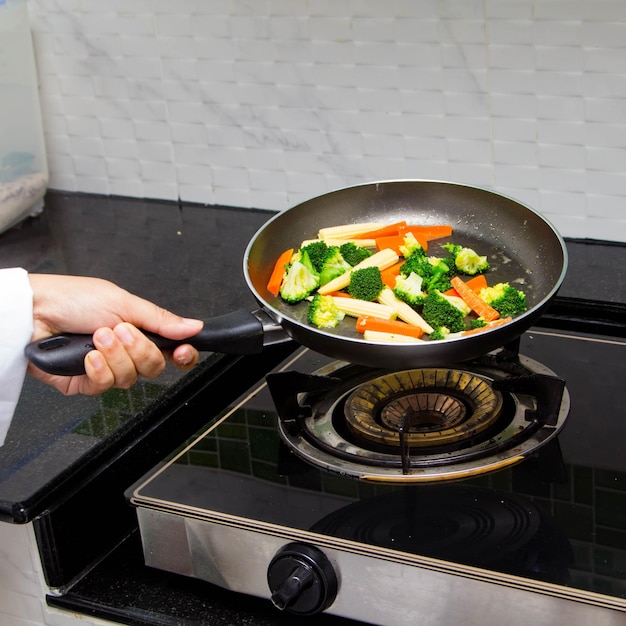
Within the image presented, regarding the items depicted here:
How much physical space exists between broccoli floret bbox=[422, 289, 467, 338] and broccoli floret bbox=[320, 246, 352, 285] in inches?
5.5

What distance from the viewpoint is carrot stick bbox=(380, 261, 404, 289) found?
4.15 feet

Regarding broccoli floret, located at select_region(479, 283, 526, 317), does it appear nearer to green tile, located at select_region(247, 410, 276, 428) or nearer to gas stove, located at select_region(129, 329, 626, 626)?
gas stove, located at select_region(129, 329, 626, 626)

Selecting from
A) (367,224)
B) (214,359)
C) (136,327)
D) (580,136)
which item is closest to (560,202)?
(580,136)

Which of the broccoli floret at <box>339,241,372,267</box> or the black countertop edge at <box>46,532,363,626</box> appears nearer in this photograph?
the black countertop edge at <box>46,532,363,626</box>

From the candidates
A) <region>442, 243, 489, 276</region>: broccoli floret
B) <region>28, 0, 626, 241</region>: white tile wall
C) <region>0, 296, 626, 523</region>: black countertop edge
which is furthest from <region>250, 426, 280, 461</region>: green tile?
<region>28, 0, 626, 241</region>: white tile wall

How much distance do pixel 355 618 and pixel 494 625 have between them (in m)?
0.15

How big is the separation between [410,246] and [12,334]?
1.75ft

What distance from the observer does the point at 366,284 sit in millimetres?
1222

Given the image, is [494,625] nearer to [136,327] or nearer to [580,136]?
[136,327]

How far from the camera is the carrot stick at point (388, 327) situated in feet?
3.80

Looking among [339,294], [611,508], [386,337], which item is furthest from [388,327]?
[611,508]

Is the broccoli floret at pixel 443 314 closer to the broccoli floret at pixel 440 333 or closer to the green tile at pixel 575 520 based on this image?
the broccoli floret at pixel 440 333

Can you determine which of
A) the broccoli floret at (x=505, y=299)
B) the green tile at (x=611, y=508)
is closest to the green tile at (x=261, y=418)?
the broccoli floret at (x=505, y=299)

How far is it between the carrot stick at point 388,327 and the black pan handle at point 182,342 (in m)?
0.14
